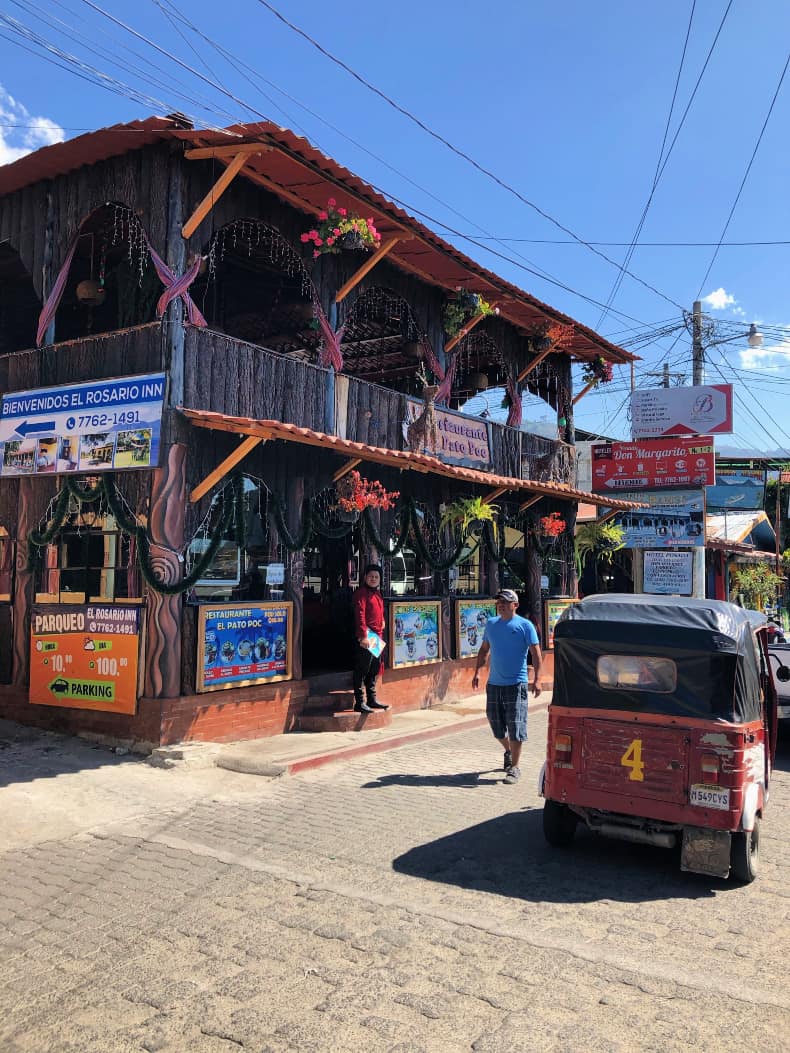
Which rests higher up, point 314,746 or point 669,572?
point 669,572

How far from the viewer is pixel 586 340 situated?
52.3 feet

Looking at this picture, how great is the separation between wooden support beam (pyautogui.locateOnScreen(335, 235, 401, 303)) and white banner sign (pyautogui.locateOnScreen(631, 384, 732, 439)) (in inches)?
571

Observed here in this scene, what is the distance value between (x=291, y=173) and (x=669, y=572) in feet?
45.2

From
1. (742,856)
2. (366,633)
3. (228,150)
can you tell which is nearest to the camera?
(742,856)

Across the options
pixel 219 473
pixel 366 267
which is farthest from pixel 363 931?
pixel 366 267

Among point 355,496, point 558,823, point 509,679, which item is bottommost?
point 558,823

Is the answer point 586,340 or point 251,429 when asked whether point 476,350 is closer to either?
point 586,340

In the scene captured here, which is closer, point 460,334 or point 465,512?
point 465,512

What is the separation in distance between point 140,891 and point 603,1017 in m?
3.05

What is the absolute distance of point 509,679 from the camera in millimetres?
7852

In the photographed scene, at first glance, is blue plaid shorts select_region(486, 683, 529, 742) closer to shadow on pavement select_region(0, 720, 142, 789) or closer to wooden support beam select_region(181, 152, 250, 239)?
shadow on pavement select_region(0, 720, 142, 789)

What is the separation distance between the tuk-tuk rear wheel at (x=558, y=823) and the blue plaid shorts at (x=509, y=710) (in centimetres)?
193

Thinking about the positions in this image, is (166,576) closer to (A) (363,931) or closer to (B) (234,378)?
(B) (234,378)

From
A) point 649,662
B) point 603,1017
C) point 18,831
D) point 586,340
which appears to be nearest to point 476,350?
point 586,340
